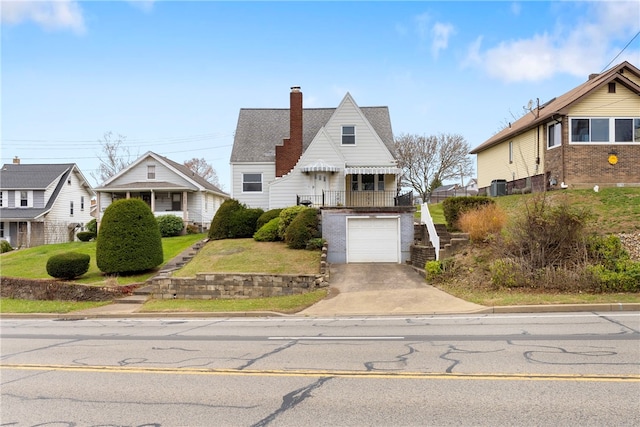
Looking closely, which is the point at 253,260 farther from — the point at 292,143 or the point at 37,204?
the point at 37,204

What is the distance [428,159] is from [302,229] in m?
33.3

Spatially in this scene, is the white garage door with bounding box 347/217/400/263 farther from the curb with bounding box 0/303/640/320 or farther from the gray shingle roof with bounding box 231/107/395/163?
the gray shingle roof with bounding box 231/107/395/163

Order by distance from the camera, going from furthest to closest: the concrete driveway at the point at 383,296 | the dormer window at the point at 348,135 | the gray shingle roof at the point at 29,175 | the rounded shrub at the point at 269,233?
1. the gray shingle roof at the point at 29,175
2. the dormer window at the point at 348,135
3. the rounded shrub at the point at 269,233
4. the concrete driveway at the point at 383,296

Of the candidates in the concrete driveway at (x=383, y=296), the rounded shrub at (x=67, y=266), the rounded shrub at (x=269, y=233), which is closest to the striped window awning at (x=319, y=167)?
the rounded shrub at (x=269, y=233)

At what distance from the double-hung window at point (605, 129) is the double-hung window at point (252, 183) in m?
18.1

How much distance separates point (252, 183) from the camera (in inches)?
1267

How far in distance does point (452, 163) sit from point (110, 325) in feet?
145

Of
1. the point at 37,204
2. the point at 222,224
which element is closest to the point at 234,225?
the point at 222,224

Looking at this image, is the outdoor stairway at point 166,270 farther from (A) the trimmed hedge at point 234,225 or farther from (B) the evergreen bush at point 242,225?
(B) the evergreen bush at point 242,225

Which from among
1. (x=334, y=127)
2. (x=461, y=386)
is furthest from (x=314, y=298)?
(x=334, y=127)

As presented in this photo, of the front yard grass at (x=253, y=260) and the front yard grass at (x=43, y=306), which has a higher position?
the front yard grass at (x=253, y=260)

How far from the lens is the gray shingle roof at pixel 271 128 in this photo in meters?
32.5

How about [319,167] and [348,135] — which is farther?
[348,135]

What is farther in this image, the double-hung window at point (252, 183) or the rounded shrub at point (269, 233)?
the double-hung window at point (252, 183)
